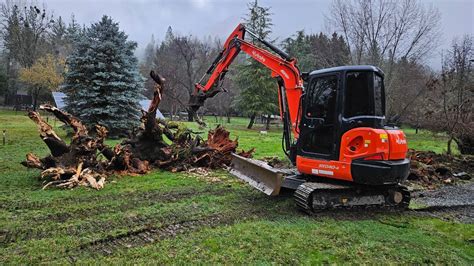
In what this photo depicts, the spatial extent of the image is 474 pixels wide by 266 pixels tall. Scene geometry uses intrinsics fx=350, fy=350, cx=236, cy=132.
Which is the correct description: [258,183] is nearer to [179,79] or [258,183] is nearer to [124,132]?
[124,132]

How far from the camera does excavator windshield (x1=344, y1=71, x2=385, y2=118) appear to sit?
18.3 ft

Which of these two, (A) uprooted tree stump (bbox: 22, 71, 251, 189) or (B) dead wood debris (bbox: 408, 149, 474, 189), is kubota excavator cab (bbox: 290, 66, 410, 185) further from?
(B) dead wood debris (bbox: 408, 149, 474, 189)

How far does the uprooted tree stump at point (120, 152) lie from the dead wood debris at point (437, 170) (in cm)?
500

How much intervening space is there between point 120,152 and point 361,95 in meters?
5.50

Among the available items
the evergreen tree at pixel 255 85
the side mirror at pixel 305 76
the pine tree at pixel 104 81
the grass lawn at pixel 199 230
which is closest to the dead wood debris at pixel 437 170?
the grass lawn at pixel 199 230

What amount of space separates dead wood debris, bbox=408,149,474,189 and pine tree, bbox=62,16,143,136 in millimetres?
11077

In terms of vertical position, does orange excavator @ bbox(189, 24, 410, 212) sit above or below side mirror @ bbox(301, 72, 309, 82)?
below

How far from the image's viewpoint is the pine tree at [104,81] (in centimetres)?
1491

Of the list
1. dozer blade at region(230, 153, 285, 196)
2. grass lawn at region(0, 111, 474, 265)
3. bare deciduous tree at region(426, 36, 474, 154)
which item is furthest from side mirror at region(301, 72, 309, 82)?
bare deciduous tree at region(426, 36, 474, 154)

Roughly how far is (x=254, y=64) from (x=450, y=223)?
2339 cm

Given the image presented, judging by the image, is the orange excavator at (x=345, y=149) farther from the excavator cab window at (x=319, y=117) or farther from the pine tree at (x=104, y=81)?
the pine tree at (x=104, y=81)

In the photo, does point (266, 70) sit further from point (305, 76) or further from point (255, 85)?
point (305, 76)

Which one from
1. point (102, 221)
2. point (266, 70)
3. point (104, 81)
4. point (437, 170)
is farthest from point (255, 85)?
point (102, 221)

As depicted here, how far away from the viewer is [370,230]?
5008 mm
